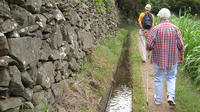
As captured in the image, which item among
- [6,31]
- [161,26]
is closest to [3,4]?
[6,31]

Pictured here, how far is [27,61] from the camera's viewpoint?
3.05 meters

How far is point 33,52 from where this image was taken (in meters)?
3.26

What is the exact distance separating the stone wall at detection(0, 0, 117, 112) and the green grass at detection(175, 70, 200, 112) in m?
2.47

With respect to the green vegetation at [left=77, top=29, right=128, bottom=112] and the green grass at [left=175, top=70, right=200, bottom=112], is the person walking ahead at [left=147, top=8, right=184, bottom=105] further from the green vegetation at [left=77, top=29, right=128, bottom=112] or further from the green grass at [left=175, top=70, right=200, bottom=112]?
the green vegetation at [left=77, top=29, right=128, bottom=112]

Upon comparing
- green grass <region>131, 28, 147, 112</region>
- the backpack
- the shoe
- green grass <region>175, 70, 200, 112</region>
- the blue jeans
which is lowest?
green grass <region>131, 28, 147, 112</region>

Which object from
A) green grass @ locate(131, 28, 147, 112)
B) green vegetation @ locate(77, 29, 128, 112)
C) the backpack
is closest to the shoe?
green grass @ locate(131, 28, 147, 112)

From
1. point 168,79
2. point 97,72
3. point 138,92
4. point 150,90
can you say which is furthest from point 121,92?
point 168,79

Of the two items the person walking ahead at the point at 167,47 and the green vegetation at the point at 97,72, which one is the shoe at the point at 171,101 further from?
the green vegetation at the point at 97,72

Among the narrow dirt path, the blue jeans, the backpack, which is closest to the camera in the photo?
the blue jeans

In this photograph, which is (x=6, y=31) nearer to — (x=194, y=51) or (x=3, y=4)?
(x=3, y=4)

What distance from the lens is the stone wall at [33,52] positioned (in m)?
2.68

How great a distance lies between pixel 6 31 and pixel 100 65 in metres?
4.11

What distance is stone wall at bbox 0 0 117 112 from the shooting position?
8.78 feet

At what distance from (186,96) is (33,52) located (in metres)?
3.24
